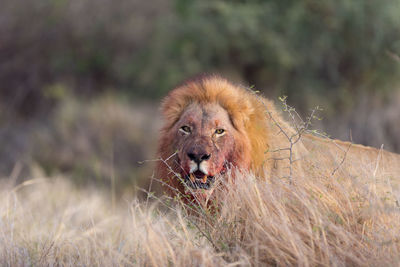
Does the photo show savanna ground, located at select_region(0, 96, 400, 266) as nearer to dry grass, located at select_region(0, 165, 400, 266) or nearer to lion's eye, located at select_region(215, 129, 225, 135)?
dry grass, located at select_region(0, 165, 400, 266)

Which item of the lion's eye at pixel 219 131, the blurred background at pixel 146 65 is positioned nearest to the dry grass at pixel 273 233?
the lion's eye at pixel 219 131

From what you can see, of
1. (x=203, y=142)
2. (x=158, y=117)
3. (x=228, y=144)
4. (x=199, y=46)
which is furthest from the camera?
(x=199, y=46)

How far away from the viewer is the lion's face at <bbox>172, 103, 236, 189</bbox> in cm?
450

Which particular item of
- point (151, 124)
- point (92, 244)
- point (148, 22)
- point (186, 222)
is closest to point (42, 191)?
point (92, 244)

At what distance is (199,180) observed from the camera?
177 inches

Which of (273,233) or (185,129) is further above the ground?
(185,129)

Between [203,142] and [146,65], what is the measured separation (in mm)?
15301

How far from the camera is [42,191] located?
30.1 feet

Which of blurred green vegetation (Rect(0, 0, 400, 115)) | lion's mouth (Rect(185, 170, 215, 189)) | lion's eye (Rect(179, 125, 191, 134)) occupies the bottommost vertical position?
lion's mouth (Rect(185, 170, 215, 189))

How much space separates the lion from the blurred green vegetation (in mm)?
10636

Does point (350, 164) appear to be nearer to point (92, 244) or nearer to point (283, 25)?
point (92, 244)

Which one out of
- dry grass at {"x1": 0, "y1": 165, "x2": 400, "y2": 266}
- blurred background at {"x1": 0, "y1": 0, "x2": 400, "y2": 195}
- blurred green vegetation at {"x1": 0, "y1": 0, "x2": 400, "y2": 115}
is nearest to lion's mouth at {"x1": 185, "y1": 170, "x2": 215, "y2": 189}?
dry grass at {"x1": 0, "y1": 165, "x2": 400, "y2": 266}

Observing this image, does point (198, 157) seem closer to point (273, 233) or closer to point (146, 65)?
point (273, 233)

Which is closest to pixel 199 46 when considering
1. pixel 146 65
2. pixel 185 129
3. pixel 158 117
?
pixel 146 65
